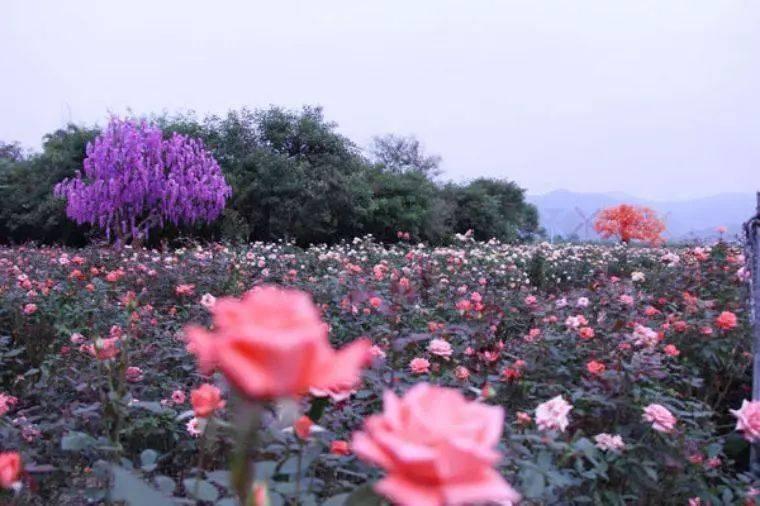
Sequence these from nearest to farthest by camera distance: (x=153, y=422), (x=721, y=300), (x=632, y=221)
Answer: (x=153, y=422) < (x=721, y=300) < (x=632, y=221)

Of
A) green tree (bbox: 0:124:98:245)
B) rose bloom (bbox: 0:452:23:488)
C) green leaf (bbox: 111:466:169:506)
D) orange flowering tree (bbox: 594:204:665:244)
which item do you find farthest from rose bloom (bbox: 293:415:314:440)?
green tree (bbox: 0:124:98:245)

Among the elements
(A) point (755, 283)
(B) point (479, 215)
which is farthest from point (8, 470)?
(B) point (479, 215)

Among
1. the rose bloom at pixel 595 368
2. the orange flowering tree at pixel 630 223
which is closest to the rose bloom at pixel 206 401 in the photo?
the rose bloom at pixel 595 368

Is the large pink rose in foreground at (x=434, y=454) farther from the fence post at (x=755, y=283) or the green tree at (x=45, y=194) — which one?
the green tree at (x=45, y=194)

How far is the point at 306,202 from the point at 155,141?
3.18 meters

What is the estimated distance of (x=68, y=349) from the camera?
101 inches

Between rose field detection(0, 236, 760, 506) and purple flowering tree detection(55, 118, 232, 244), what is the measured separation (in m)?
5.54

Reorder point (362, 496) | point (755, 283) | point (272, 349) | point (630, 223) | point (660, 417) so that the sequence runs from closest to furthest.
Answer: point (272, 349), point (362, 496), point (660, 417), point (755, 283), point (630, 223)

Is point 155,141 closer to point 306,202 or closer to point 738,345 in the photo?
point 306,202

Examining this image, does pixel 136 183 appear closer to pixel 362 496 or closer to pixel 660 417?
pixel 660 417

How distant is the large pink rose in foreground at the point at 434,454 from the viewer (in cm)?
33

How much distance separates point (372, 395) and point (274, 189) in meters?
11.0

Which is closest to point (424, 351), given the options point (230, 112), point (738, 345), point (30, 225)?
point (738, 345)

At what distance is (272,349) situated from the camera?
320mm
